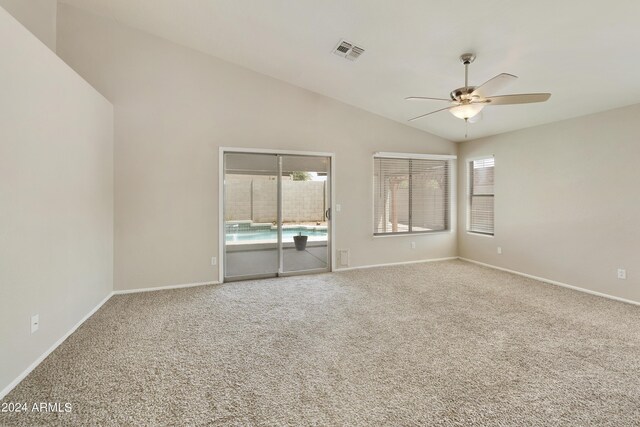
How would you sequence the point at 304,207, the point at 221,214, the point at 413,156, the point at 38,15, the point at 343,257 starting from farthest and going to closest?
1. the point at 413,156
2. the point at 343,257
3. the point at 304,207
4. the point at 221,214
5. the point at 38,15

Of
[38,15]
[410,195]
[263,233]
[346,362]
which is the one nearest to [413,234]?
[410,195]

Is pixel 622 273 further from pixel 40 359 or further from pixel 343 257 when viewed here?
pixel 40 359

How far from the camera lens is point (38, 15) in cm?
319

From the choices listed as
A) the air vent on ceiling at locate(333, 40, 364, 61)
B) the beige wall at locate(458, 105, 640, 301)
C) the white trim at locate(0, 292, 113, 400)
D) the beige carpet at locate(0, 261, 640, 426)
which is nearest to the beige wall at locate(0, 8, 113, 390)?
the white trim at locate(0, 292, 113, 400)

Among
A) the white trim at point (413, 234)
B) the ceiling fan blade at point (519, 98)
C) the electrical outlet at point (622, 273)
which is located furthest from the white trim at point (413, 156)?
the electrical outlet at point (622, 273)

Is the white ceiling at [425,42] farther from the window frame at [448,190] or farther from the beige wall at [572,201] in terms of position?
the window frame at [448,190]

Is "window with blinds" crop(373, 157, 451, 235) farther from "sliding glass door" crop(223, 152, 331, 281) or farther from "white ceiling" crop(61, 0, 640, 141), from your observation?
"white ceiling" crop(61, 0, 640, 141)

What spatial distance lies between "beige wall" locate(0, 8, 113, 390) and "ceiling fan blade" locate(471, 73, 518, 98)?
11.4ft

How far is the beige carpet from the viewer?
67.7 inches

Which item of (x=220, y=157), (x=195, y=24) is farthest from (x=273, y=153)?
(x=195, y=24)

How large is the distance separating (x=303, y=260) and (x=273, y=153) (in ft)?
6.83

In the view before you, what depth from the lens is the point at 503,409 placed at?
175cm

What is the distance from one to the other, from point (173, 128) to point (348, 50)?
2.60 m

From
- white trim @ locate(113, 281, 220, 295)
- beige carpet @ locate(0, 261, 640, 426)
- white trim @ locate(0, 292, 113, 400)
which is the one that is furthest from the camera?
white trim @ locate(113, 281, 220, 295)
